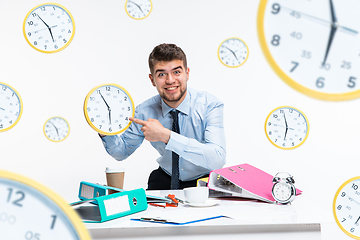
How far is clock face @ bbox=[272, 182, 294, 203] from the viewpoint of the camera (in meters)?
1.50

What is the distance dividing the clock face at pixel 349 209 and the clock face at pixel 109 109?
162 cm

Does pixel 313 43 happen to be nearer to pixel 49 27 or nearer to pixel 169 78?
pixel 169 78

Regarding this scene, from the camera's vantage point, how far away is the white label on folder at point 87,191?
4.68 feet

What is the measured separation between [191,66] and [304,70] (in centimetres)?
371

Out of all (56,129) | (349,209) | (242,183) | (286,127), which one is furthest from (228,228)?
(56,129)

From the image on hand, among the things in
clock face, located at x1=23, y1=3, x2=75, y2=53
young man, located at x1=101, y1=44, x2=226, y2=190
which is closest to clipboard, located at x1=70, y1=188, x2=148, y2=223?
young man, located at x1=101, y1=44, x2=226, y2=190

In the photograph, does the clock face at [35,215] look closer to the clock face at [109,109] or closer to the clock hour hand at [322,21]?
the clock hour hand at [322,21]

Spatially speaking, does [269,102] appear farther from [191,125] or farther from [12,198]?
[12,198]

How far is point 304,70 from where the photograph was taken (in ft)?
2.23

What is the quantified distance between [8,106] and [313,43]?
10.9 ft

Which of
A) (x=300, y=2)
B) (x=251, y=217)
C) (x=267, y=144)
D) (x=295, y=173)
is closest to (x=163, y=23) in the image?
A: (x=267, y=144)

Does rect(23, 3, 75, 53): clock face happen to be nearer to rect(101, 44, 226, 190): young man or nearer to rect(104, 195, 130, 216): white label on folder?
rect(101, 44, 226, 190): young man

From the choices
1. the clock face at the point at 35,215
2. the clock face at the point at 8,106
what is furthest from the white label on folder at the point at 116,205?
the clock face at the point at 8,106

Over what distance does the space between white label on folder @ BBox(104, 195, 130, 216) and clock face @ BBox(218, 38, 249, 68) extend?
3.36 m
